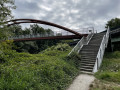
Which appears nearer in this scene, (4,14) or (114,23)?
(4,14)

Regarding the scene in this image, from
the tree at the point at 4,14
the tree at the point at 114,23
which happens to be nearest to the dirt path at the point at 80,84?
the tree at the point at 4,14

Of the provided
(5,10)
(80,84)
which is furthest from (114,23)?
(5,10)

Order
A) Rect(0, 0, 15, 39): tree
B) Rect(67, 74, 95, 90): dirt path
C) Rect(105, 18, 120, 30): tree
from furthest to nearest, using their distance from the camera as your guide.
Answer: Rect(105, 18, 120, 30): tree, Rect(67, 74, 95, 90): dirt path, Rect(0, 0, 15, 39): tree

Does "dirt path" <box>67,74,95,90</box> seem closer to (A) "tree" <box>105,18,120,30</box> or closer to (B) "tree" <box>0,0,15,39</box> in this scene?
(B) "tree" <box>0,0,15,39</box>

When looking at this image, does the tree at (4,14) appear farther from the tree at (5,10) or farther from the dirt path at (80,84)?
the dirt path at (80,84)

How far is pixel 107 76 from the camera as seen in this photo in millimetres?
5043

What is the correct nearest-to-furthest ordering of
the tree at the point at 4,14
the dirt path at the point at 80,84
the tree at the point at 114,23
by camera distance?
the tree at the point at 4,14, the dirt path at the point at 80,84, the tree at the point at 114,23

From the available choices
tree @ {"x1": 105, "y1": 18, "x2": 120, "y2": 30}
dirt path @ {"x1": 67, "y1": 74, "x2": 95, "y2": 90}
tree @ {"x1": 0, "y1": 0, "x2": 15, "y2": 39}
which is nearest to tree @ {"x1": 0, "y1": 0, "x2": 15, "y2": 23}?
tree @ {"x1": 0, "y1": 0, "x2": 15, "y2": 39}

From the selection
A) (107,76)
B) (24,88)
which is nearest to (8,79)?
(24,88)

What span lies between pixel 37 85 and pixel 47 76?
872mm

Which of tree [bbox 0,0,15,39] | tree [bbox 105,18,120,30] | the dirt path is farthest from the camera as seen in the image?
tree [bbox 105,18,120,30]

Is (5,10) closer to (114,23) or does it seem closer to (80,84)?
(80,84)

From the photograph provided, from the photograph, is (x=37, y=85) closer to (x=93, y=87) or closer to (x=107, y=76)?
(x=93, y=87)

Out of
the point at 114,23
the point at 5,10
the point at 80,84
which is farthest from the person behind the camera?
the point at 114,23
